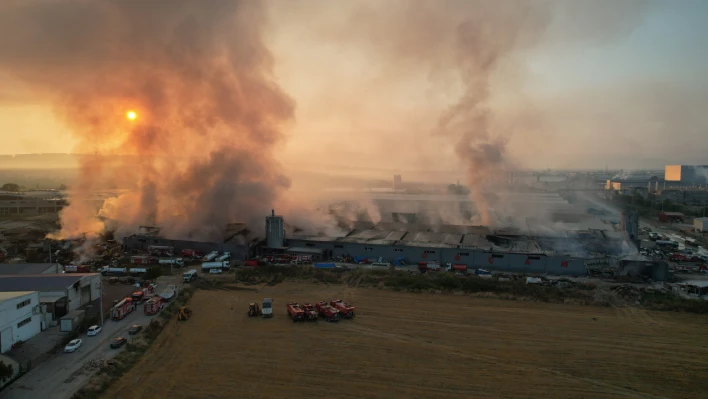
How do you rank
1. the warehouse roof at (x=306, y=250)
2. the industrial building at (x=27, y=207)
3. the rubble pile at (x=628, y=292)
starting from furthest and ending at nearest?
the industrial building at (x=27, y=207) < the warehouse roof at (x=306, y=250) < the rubble pile at (x=628, y=292)

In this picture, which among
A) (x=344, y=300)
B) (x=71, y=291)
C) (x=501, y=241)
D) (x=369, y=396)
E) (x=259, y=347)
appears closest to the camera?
(x=369, y=396)

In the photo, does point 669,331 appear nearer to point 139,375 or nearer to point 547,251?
point 547,251

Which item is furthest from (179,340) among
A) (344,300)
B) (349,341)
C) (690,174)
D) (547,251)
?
(690,174)

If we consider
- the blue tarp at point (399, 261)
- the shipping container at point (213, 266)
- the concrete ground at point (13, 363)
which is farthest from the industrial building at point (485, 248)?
the concrete ground at point (13, 363)

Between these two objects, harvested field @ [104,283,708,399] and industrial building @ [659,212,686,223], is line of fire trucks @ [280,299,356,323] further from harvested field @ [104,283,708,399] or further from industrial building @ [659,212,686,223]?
industrial building @ [659,212,686,223]

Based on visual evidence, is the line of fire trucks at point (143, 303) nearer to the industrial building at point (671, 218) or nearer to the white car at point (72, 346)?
the white car at point (72, 346)

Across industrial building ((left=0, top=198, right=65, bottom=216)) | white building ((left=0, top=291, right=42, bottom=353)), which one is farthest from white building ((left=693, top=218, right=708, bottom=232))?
industrial building ((left=0, top=198, right=65, bottom=216))
